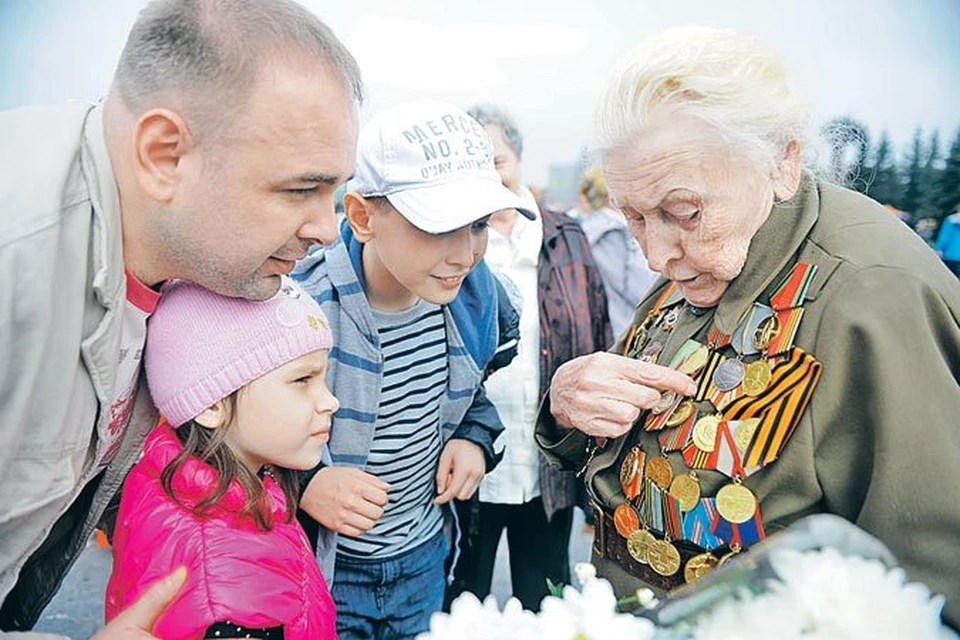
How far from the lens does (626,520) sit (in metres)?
1.52

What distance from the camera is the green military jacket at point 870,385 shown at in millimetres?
1132

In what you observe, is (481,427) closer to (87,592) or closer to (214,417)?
(214,417)

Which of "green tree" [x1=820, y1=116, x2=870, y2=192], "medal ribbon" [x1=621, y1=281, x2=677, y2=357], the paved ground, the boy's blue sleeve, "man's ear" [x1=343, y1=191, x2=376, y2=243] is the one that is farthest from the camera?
the paved ground

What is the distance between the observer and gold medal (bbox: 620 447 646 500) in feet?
4.91

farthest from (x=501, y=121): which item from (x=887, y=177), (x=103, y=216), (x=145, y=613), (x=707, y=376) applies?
(x=887, y=177)

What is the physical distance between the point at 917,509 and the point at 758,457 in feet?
0.79

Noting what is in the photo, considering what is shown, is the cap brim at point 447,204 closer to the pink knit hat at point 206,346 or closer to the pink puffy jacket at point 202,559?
the pink knit hat at point 206,346

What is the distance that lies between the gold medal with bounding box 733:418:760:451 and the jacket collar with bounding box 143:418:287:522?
2.89 feet

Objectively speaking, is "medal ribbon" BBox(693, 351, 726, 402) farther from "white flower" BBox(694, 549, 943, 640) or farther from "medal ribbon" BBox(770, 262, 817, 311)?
"white flower" BBox(694, 549, 943, 640)

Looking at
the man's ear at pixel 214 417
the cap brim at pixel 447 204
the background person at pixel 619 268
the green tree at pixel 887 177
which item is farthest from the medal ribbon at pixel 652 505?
the green tree at pixel 887 177

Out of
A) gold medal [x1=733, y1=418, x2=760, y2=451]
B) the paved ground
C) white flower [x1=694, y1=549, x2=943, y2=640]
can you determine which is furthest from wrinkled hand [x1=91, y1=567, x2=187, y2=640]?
the paved ground

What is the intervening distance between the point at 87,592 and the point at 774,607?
12.6ft

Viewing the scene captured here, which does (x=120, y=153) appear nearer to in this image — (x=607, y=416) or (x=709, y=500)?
(x=607, y=416)

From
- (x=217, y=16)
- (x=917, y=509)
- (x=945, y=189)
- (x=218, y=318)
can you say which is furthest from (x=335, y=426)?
(x=945, y=189)
